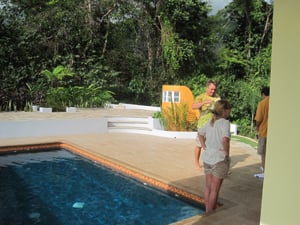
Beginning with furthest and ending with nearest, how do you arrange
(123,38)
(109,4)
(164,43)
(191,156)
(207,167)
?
(123,38) < (109,4) < (164,43) < (191,156) < (207,167)

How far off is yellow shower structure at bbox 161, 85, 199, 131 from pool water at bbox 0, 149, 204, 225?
11.4ft

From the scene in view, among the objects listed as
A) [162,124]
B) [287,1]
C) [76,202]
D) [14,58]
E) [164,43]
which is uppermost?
[164,43]

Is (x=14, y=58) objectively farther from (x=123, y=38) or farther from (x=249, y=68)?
(x=249, y=68)

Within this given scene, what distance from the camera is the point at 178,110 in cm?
991

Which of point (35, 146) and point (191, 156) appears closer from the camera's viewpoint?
point (191, 156)

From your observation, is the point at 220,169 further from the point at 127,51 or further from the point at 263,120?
the point at 127,51

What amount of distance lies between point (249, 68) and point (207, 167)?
11727 millimetres

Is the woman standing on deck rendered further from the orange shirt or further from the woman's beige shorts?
the orange shirt

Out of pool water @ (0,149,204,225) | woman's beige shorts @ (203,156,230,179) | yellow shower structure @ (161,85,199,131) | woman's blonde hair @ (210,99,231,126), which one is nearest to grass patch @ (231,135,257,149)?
yellow shower structure @ (161,85,199,131)

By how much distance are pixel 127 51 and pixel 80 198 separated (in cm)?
1451

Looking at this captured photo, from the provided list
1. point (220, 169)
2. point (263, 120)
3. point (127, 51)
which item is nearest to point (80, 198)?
point (220, 169)

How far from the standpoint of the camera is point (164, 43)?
1591 centimetres

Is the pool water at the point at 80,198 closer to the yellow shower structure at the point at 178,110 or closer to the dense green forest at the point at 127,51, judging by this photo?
the yellow shower structure at the point at 178,110

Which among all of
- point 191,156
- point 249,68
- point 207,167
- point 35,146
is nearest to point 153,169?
point 191,156
